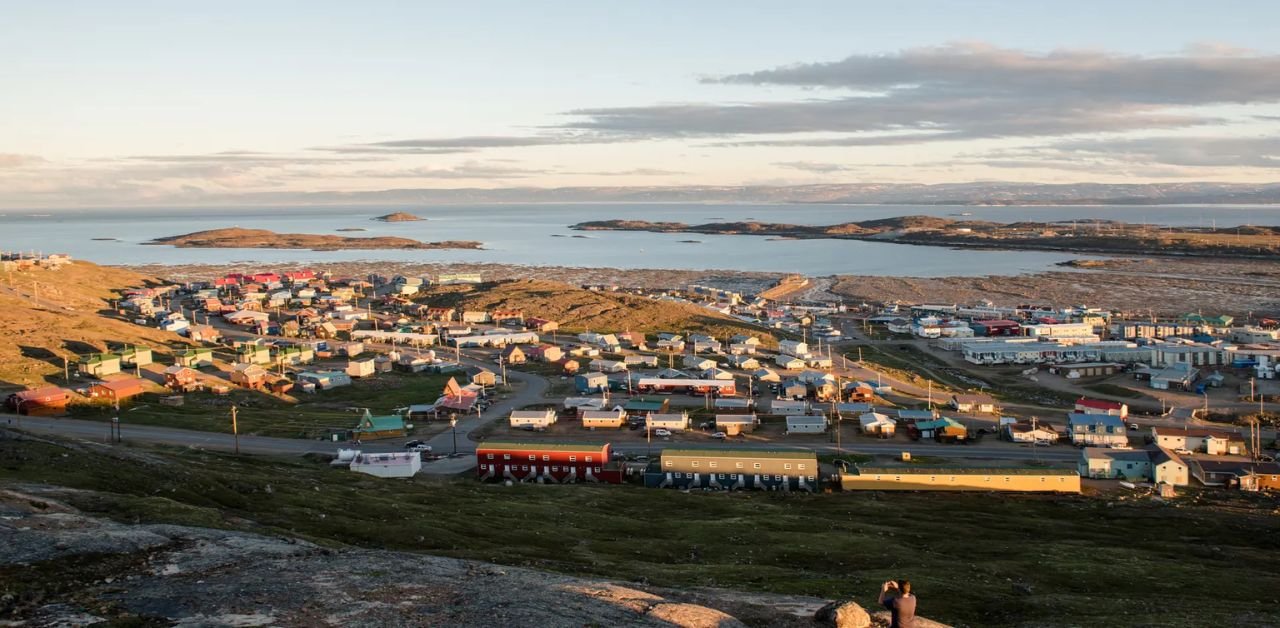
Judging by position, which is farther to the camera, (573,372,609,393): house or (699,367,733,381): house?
(699,367,733,381): house

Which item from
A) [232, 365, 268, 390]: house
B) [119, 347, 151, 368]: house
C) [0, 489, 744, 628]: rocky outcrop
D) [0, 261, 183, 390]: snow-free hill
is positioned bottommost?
[232, 365, 268, 390]: house

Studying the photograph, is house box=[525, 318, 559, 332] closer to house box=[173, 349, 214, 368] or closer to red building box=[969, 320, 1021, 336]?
house box=[173, 349, 214, 368]

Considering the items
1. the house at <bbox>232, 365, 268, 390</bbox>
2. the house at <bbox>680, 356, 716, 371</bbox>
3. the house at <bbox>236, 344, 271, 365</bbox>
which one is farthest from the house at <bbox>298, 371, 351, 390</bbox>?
the house at <bbox>680, 356, 716, 371</bbox>

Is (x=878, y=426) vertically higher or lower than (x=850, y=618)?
lower

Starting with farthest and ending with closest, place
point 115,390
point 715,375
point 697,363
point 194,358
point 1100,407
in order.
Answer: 1. point 697,363
2. point 194,358
3. point 715,375
4. point 1100,407
5. point 115,390

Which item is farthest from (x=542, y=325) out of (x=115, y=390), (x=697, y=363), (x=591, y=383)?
(x=115, y=390)

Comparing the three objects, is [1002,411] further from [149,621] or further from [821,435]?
[149,621]

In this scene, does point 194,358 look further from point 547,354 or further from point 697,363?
point 697,363

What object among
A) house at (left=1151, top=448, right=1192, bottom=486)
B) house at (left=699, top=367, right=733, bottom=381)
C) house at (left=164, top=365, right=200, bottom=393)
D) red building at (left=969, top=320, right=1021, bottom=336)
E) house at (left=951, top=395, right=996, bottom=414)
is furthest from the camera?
red building at (left=969, top=320, right=1021, bottom=336)

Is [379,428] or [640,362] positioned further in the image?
[640,362]
